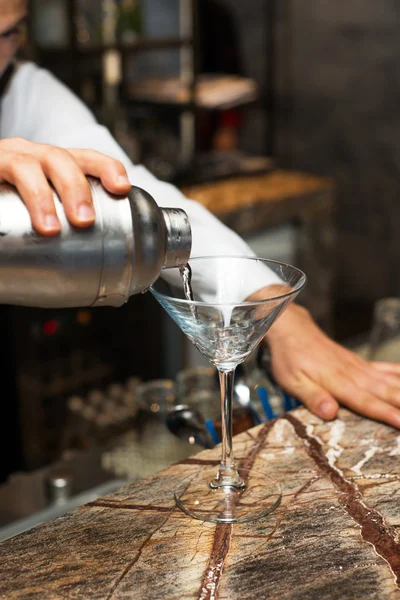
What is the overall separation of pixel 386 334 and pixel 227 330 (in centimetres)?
94

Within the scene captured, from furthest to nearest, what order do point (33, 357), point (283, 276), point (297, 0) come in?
1. point (297, 0)
2. point (33, 357)
3. point (283, 276)

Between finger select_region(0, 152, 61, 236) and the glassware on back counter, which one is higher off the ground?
finger select_region(0, 152, 61, 236)

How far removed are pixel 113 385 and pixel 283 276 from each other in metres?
2.31

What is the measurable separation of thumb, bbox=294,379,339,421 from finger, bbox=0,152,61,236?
544mm

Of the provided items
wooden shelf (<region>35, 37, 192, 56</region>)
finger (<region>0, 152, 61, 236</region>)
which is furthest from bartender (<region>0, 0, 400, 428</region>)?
wooden shelf (<region>35, 37, 192, 56</region>)

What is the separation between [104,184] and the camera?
2.43ft

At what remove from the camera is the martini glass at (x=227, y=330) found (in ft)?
2.71

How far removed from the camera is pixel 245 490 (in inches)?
35.2

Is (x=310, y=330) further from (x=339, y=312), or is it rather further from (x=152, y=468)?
(x=339, y=312)

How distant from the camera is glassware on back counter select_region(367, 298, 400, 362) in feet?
5.44

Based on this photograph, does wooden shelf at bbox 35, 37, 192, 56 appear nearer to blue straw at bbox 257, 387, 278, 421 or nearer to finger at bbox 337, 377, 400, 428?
blue straw at bbox 257, 387, 278, 421

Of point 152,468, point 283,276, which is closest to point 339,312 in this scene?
point 152,468

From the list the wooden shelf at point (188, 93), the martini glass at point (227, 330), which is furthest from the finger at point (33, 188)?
the wooden shelf at point (188, 93)

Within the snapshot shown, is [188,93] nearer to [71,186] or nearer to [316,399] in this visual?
[316,399]
